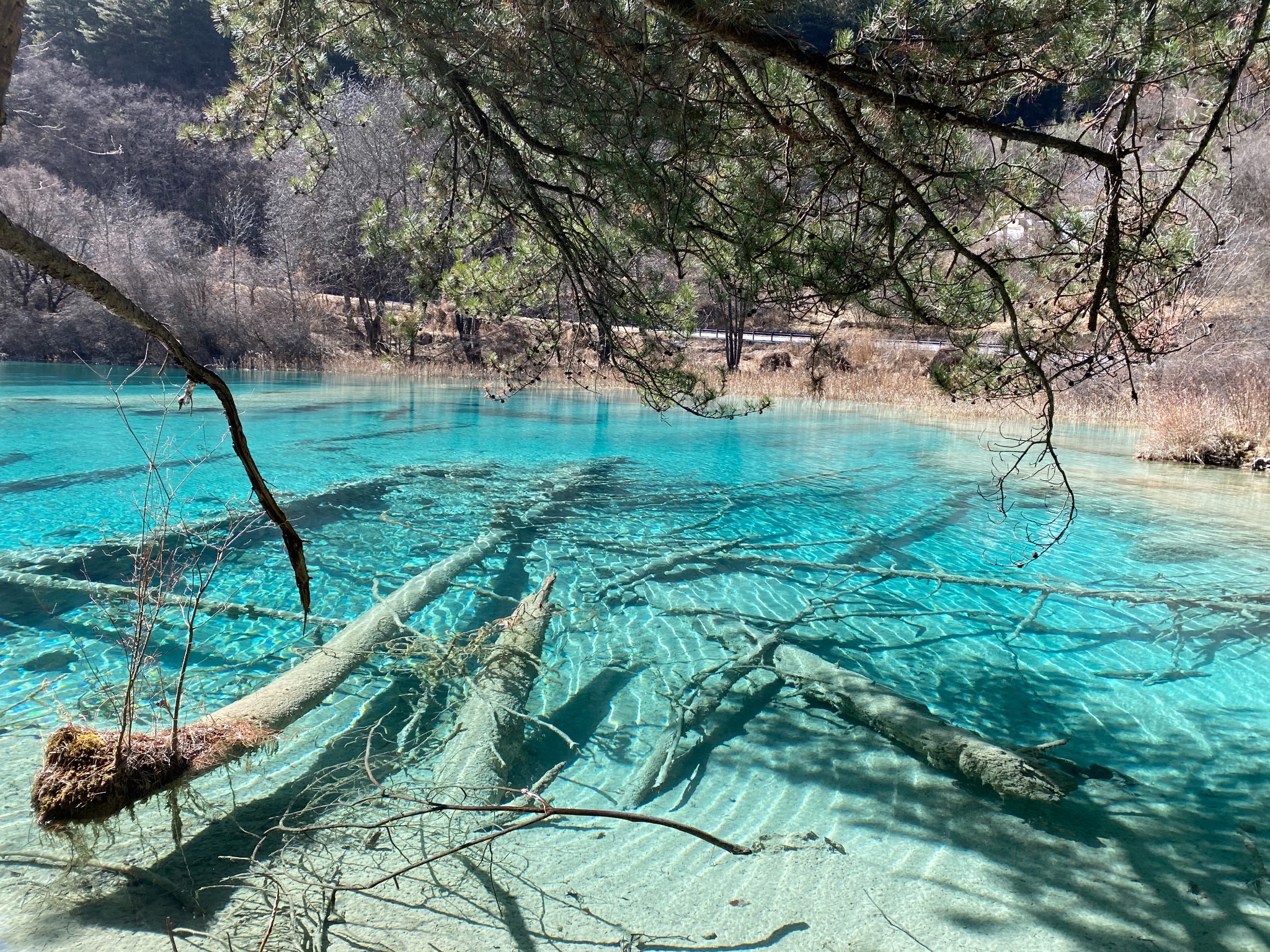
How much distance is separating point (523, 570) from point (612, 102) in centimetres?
379

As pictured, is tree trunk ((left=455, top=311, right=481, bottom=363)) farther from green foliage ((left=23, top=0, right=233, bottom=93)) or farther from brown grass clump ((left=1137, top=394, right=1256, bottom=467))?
green foliage ((left=23, top=0, right=233, bottom=93))

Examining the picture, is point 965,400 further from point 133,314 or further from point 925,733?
point 133,314

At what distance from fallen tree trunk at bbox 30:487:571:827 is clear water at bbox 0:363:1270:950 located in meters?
0.10

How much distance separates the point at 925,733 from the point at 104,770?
11.0 ft

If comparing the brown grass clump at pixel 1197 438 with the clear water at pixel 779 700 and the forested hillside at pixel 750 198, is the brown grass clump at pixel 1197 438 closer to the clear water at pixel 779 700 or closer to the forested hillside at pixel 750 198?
the clear water at pixel 779 700

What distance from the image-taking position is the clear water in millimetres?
2725

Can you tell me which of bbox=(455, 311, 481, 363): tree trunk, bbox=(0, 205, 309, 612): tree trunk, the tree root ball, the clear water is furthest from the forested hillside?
bbox=(455, 311, 481, 363): tree trunk

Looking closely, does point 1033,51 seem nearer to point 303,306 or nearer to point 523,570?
point 523,570

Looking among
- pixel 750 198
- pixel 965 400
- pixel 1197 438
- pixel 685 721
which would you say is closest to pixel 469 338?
pixel 1197 438

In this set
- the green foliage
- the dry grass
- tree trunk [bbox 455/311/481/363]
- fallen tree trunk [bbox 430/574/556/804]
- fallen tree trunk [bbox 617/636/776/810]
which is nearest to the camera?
fallen tree trunk [bbox 430/574/556/804]

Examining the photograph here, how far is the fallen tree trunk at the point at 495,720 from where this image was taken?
3.31 meters

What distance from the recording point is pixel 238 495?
29.3 feet

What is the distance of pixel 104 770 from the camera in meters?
2.91

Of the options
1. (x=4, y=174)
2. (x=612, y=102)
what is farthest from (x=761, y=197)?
(x=4, y=174)
